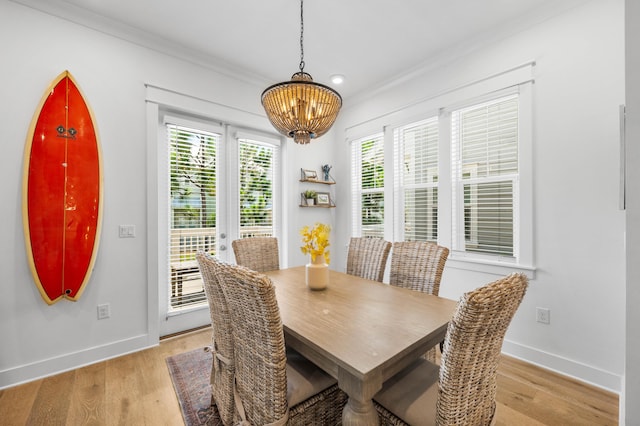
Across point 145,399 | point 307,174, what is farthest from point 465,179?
point 145,399

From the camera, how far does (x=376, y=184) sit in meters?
3.65

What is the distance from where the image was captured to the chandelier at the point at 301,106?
168cm

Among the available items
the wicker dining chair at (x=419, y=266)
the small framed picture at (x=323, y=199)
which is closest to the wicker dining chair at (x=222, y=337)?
the wicker dining chair at (x=419, y=266)

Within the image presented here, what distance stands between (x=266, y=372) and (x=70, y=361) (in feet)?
7.12

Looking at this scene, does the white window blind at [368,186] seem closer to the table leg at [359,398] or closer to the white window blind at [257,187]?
the white window blind at [257,187]

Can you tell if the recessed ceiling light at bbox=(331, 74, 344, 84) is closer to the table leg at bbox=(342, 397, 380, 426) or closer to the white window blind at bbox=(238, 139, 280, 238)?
the white window blind at bbox=(238, 139, 280, 238)

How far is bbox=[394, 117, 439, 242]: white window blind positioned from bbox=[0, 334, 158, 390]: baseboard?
9.58 ft

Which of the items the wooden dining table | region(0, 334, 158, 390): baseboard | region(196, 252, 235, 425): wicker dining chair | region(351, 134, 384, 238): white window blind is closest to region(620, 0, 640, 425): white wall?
the wooden dining table

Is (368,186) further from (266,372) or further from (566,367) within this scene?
(266,372)

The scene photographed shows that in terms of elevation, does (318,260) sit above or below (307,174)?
below

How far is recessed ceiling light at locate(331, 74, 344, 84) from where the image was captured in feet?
10.8

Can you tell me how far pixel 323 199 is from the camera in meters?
3.99

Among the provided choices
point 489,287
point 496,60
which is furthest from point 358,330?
point 496,60

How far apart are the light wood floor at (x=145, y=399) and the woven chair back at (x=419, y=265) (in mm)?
876
